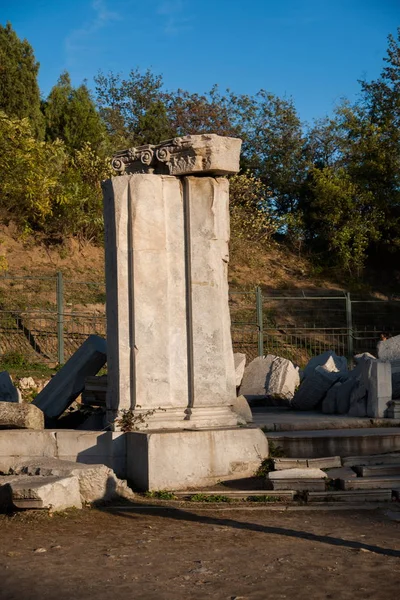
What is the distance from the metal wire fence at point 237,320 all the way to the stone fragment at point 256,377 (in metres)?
5.74

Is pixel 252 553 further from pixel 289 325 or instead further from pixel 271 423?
pixel 289 325

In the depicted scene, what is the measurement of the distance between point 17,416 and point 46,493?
1.62 meters

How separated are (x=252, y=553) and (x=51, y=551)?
1314mm

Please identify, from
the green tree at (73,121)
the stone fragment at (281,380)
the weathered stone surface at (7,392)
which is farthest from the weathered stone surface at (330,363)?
the green tree at (73,121)

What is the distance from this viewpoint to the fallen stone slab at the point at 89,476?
6.86 metres

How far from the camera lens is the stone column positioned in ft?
26.2

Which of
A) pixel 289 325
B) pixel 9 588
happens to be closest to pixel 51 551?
pixel 9 588

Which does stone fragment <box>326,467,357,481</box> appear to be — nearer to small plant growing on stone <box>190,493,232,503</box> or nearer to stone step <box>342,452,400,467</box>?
stone step <box>342,452,400,467</box>

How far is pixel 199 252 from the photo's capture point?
8211 mm

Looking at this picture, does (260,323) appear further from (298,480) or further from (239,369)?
(298,480)

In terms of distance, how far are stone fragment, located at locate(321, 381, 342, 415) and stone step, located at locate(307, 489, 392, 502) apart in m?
4.29

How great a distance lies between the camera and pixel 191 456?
7406 millimetres

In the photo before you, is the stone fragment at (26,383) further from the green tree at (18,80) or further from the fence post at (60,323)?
the green tree at (18,80)

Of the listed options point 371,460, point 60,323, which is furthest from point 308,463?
point 60,323
